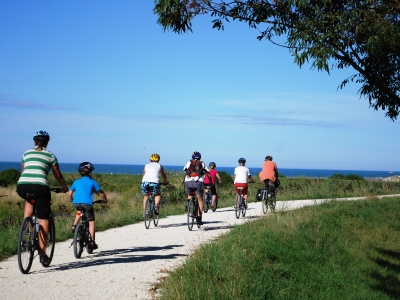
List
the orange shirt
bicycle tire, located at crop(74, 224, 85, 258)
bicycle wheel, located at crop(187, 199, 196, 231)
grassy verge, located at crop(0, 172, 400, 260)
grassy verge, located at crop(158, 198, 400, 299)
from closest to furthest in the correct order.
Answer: grassy verge, located at crop(158, 198, 400, 299), bicycle tire, located at crop(74, 224, 85, 258), bicycle wheel, located at crop(187, 199, 196, 231), grassy verge, located at crop(0, 172, 400, 260), the orange shirt

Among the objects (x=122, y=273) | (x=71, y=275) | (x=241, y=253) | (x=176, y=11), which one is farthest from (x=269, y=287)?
(x=176, y=11)

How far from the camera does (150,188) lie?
52.5 feet

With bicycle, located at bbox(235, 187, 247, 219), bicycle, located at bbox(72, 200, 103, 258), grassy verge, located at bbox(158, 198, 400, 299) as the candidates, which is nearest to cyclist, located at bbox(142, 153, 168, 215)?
grassy verge, located at bbox(158, 198, 400, 299)

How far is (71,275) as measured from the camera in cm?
Answer: 895

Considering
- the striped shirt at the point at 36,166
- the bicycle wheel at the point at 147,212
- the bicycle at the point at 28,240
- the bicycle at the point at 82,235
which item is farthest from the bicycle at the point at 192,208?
the striped shirt at the point at 36,166

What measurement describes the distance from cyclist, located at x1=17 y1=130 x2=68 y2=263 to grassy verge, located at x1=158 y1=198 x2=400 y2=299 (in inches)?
84.2

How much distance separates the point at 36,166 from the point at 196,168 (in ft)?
21.9

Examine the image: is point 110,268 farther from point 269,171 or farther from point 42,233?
point 269,171

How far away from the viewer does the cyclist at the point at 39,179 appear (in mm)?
8906

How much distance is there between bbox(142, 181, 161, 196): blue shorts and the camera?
15.8 metres

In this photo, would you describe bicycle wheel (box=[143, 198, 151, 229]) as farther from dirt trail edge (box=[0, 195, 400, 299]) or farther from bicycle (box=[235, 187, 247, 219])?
bicycle (box=[235, 187, 247, 219])

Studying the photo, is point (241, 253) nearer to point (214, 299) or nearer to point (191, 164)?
point (214, 299)

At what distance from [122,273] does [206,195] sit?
12347 millimetres

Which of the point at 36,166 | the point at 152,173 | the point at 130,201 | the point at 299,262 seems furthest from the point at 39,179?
the point at 130,201
